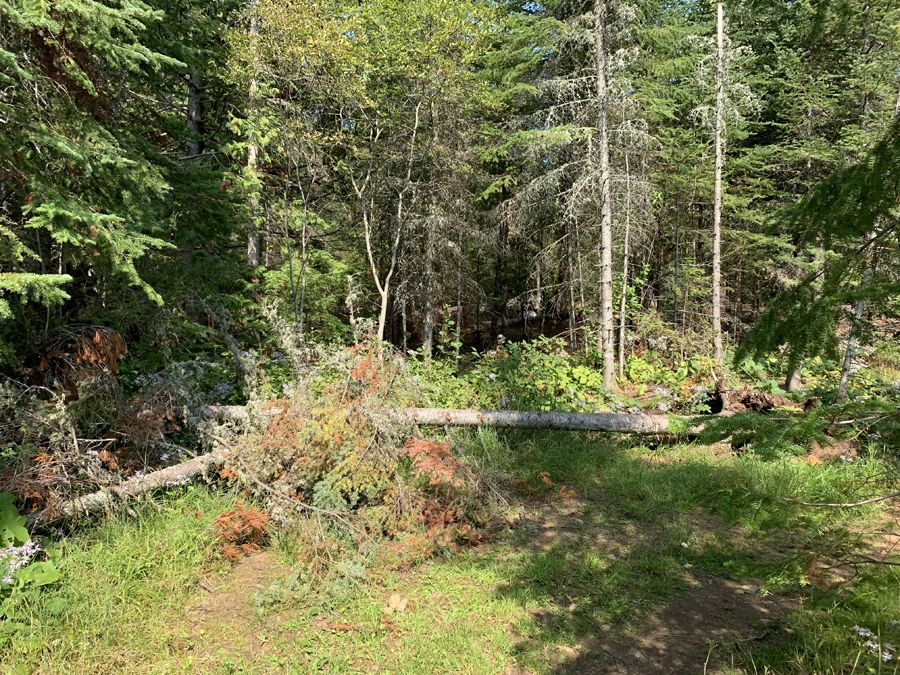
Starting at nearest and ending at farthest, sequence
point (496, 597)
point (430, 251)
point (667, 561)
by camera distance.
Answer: point (496, 597), point (667, 561), point (430, 251)

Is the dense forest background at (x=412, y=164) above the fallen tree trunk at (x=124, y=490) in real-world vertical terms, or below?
above

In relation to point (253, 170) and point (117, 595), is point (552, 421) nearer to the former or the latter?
point (117, 595)

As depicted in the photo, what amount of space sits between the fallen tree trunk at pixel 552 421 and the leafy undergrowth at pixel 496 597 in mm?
1395

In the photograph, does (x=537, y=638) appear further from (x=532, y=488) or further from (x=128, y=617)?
(x=128, y=617)

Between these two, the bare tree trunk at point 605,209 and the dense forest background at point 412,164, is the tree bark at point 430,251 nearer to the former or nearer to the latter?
the dense forest background at point 412,164

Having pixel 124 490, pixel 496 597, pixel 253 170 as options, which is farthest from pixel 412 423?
pixel 253 170

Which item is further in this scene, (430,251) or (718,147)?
(430,251)

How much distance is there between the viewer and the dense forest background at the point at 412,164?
3.51m

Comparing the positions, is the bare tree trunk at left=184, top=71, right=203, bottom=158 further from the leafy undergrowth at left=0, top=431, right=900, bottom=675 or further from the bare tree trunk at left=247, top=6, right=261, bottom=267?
the leafy undergrowth at left=0, top=431, right=900, bottom=675

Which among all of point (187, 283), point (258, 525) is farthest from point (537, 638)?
point (187, 283)

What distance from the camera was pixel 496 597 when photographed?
11.7ft

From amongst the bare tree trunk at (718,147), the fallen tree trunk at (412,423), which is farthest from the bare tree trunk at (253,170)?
the bare tree trunk at (718,147)

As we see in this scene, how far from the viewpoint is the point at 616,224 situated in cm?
1075

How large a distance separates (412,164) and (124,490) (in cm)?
969
